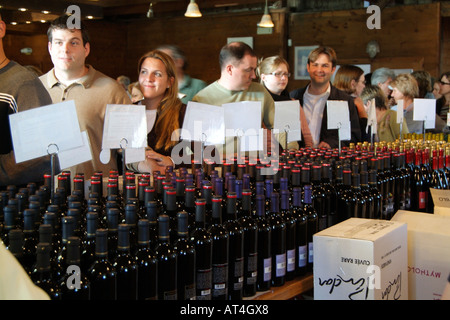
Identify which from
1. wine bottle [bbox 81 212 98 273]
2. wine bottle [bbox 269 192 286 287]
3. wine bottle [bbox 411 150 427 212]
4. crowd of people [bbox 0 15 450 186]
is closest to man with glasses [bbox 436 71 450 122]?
crowd of people [bbox 0 15 450 186]

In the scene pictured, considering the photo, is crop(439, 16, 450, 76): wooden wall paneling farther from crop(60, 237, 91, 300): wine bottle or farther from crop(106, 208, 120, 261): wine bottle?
crop(60, 237, 91, 300): wine bottle

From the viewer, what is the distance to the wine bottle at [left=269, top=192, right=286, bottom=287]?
69.3 inches

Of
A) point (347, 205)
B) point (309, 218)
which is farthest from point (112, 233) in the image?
point (347, 205)

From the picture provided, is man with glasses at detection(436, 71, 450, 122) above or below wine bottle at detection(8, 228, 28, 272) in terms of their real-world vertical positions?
above

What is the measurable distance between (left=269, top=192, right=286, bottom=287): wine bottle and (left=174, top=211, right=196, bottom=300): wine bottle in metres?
0.38

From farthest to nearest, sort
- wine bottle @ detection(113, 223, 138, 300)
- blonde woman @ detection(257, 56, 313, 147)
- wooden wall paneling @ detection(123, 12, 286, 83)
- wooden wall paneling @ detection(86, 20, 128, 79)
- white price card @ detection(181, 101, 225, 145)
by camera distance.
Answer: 1. wooden wall paneling @ detection(86, 20, 128, 79)
2. wooden wall paneling @ detection(123, 12, 286, 83)
3. blonde woman @ detection(257, 56, 313, 147)
4. white price card @ detection(181, 101, 225, 145)
5. wine bottle @ detection(113, 223, 138, 300)

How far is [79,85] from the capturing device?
311 centimetres

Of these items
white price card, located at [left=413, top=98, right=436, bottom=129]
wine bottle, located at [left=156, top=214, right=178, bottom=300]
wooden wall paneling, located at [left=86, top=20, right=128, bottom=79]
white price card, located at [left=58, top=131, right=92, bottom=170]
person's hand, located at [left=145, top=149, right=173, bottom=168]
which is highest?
wooden wall paneling, located at [left=86, top=20, right=128, bottom=79]

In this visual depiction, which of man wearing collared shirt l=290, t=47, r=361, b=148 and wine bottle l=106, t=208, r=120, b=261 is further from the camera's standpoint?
man wearing collared shirt l=290, t=47, r=361, b=148

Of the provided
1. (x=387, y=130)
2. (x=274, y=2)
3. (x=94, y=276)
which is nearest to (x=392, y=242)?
(x=94, y=276)

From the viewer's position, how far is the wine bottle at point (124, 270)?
1.31 metres

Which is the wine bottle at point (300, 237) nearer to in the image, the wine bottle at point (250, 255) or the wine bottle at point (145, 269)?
the wine bottle at point (250, 255)

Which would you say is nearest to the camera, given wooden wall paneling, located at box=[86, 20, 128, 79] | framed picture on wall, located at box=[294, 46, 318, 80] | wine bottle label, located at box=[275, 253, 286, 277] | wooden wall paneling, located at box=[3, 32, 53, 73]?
wine bottle label, located at box=[275, 253, 286, 277]
